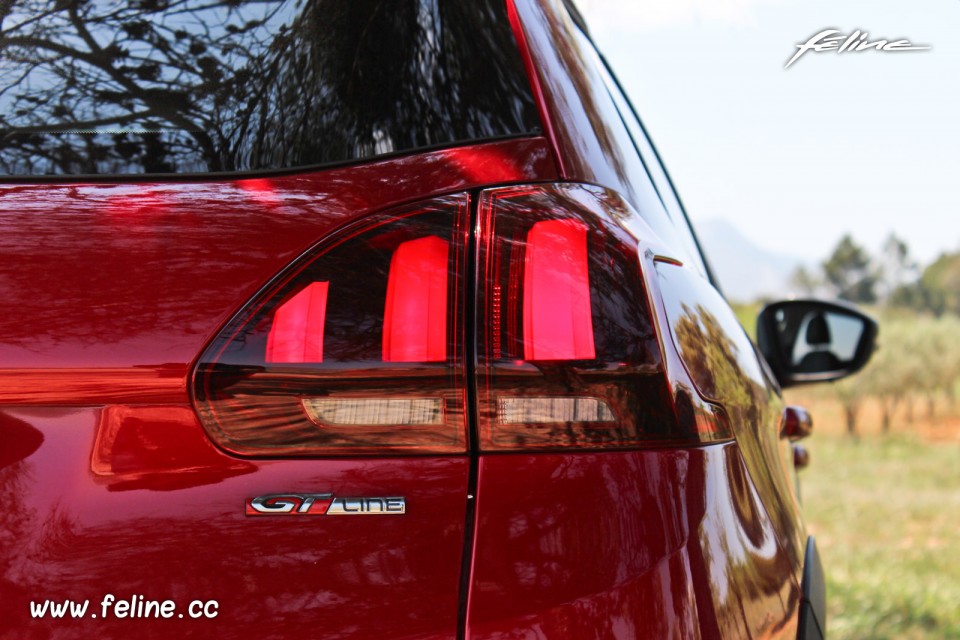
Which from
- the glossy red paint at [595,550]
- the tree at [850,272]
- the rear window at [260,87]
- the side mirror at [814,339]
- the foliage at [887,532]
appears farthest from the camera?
the tree at [850,272]

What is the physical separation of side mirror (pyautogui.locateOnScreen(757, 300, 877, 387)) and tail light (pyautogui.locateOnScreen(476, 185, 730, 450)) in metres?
1.65

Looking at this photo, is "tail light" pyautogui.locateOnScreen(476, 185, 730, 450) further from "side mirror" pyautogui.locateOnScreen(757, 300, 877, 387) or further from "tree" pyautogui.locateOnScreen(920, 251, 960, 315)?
"tree" pyautogui.locateOnScreen(920, 251, 960, 315)

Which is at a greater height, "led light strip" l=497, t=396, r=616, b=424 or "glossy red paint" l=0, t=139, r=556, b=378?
"glossy red paint" l=0, t=139, r=556, b=378

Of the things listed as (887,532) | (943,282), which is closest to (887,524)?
(887,532)

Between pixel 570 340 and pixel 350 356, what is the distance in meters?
0.25

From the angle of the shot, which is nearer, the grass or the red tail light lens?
the red tail light lens

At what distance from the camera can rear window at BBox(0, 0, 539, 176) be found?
1173 mm

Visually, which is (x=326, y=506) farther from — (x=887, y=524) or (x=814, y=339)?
(x=887, y=524)

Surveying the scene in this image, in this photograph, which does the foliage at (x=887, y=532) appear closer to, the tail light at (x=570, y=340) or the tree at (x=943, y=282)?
the tail light at (x=570, y=340)

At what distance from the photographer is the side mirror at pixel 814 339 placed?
264cm
